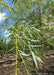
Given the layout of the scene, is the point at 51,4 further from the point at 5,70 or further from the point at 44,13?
the point at 5,70

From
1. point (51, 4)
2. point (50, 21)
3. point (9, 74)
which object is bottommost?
point (9, 74)

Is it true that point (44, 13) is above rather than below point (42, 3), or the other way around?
below

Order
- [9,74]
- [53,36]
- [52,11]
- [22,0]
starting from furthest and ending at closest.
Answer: [9,74] < [53,36] < [52,11] < [22,0]

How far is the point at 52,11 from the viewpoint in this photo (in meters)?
1.75

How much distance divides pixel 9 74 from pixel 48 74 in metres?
0.87

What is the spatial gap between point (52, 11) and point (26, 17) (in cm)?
47

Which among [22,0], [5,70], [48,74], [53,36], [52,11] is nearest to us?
[22,0]

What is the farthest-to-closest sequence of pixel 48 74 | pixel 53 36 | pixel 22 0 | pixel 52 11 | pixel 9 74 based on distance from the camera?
pixel 9 74
pixel 48 74
pixel 53 36
pixel 52 11
pixel 22 0

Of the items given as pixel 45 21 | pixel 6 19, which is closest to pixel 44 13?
pixel 45 21

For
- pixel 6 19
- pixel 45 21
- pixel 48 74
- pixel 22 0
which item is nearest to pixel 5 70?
pixel 48 74

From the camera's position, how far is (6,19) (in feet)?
5.60

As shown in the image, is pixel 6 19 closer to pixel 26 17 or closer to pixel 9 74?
Result: pixel 26 17

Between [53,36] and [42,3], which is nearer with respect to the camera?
[42,3]

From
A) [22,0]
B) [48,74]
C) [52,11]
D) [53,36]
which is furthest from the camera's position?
[48,74]
